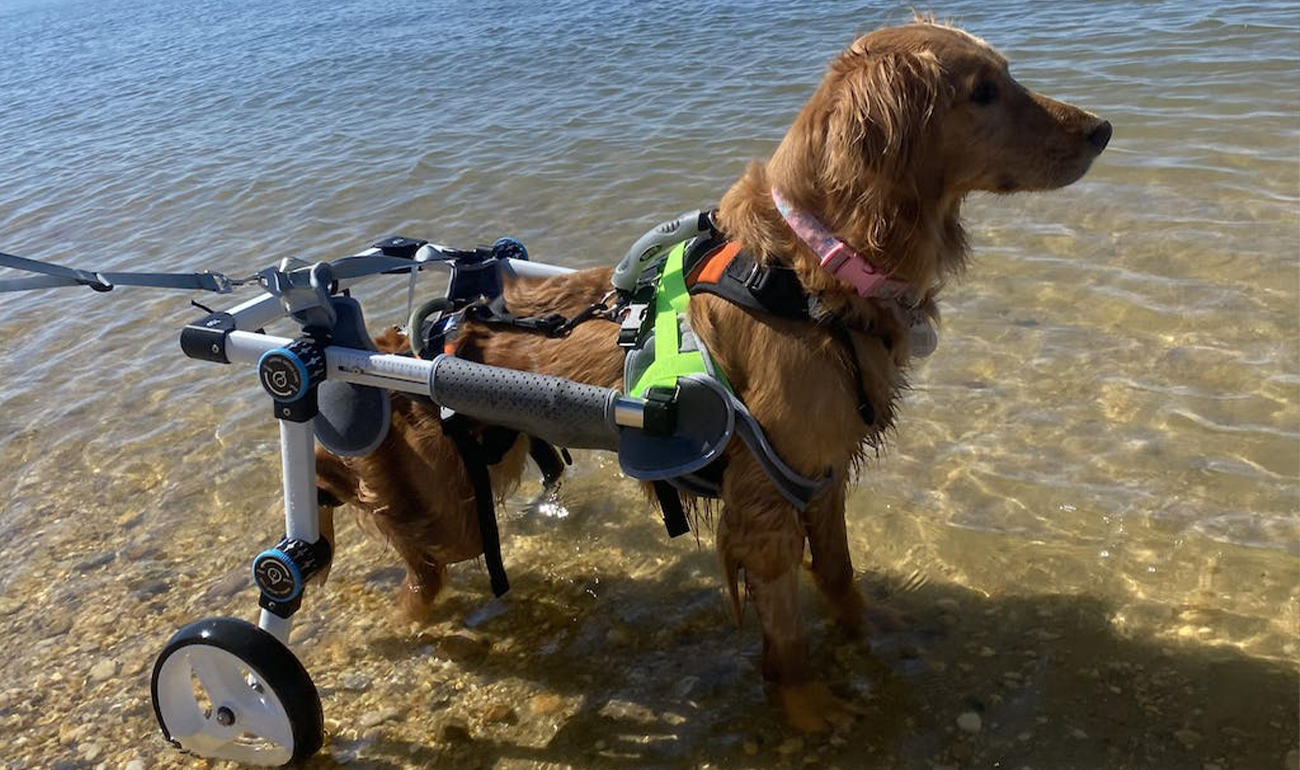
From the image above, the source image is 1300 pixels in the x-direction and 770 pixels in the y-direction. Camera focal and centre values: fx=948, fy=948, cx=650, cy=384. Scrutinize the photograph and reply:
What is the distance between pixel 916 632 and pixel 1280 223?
4.04m

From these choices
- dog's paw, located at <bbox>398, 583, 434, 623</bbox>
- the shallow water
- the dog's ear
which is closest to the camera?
the dog's ear

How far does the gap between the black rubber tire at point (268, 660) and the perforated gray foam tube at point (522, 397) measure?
975mm

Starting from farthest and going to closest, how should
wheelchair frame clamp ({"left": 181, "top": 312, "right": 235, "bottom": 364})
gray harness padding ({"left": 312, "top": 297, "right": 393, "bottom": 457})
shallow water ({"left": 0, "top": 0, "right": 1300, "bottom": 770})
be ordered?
shallow water ({"left": 0, "top": 0, "right": 1300, "bottom": 770})
gray harness padding ({"left": 312, "top": 297, "right": 393, "bottom": 457})
wheelchair frame clamp ({"left": 181, "top": 312, "right": 235, "bottom": 364})

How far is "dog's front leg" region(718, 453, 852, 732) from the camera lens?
117 inches

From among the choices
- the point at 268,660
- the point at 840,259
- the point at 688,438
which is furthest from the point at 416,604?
the point at 840,259

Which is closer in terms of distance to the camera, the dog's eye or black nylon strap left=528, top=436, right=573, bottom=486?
the dog's eye

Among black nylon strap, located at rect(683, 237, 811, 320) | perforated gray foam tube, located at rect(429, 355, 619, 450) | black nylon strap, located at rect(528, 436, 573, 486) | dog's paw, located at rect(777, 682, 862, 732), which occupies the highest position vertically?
black nylon strap, located at rect(683, 237, 811, 320)

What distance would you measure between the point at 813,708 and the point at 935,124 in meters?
1.94

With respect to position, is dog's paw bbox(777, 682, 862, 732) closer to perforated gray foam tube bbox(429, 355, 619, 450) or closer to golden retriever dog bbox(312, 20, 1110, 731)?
golden retriever dog bbox(312, 20, 1110, 731)

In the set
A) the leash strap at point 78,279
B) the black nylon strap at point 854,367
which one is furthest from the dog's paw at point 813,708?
the leash strap at point 78,279

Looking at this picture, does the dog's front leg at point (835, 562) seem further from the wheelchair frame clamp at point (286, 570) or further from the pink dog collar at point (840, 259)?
the wheelchair frame clamp at point (286, 570)

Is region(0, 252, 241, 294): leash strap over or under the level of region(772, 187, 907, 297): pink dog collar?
over

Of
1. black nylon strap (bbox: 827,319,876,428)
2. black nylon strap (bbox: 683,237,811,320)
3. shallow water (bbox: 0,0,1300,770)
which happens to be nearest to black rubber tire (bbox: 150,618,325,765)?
shallow water (bbox: 0,0,1300,770)

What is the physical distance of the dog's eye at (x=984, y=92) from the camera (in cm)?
274
